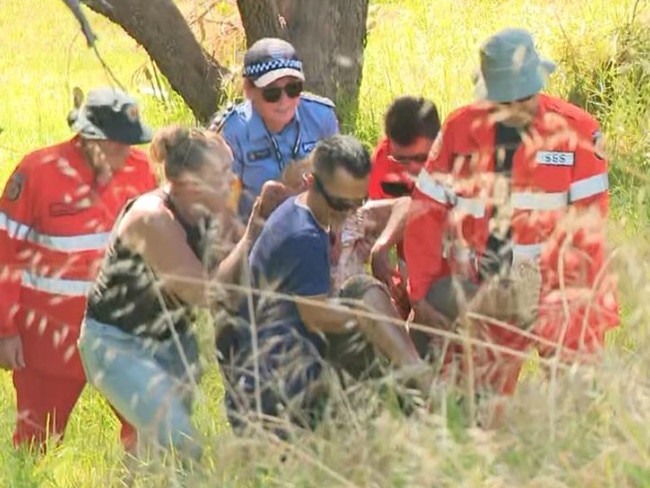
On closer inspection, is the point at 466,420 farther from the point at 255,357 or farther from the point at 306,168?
the point at 306,168

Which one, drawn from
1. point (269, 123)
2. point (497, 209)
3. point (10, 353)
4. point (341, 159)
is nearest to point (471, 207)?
point (497, 209)

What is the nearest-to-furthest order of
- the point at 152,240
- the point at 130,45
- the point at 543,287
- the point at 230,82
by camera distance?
the point at 543,287, the point at 152,240, the point at 230,82, the point at 130,45

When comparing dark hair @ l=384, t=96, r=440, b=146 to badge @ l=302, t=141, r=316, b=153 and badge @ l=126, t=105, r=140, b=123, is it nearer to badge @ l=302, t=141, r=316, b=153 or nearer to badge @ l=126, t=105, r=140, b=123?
badge @ l=302, t=141, r=316, b=153

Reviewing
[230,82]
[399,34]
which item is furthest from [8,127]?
[230,82]

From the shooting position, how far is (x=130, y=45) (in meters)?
17.4

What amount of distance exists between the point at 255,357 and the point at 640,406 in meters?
0.91

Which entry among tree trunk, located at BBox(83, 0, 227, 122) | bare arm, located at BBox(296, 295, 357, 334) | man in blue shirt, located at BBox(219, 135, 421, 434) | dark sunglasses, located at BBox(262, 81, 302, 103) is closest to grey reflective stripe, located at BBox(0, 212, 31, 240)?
dark sunglasses, located at BBox(262, 81, 302, 103)

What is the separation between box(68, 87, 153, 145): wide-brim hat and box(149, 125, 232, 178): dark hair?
54 centimetres

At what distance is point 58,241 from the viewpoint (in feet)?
18.2

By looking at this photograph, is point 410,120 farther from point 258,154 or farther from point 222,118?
point 222,118

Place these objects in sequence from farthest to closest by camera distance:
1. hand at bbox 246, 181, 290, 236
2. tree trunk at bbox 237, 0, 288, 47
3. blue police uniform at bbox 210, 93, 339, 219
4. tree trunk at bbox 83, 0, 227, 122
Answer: tree trunk at bbox 237, 0, 288, 47 < tree trunk at bbox 83, 0, 227, 122 < blue police uniform at bbox 210, 93, 339, 219 < hand at bbox 246, 181, 290, 236

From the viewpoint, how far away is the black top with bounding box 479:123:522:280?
4.68 m

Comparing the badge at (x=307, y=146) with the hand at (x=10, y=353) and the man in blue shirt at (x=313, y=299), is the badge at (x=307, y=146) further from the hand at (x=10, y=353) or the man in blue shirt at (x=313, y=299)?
the hand at (x=10, y=353)

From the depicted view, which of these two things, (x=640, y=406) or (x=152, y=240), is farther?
(x=152, y=240)
